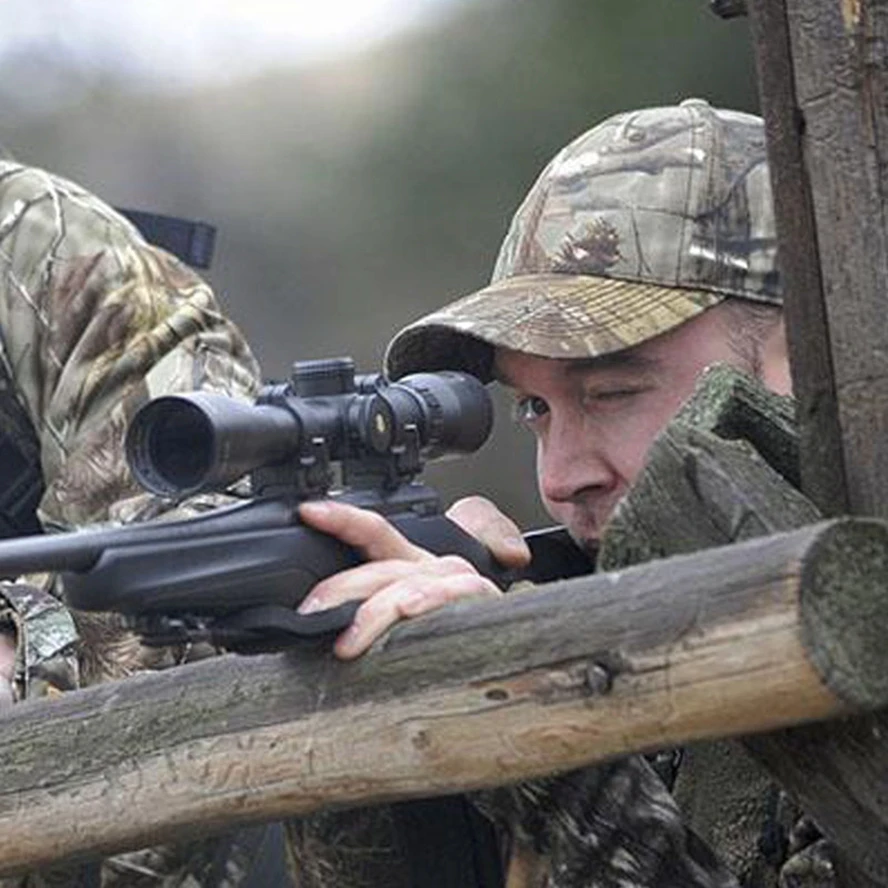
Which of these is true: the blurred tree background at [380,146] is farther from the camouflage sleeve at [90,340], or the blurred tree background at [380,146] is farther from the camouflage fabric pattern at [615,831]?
the camouflage fabric pattern at [615,831]

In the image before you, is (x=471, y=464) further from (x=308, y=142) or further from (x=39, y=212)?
(x=39, y=212)

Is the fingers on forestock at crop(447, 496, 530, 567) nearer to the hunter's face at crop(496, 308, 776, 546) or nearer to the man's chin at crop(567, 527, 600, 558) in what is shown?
the man's chin at crop(567, 527, 600, 558)

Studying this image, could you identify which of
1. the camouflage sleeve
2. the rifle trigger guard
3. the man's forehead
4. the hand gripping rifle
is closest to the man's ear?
the man's forehead

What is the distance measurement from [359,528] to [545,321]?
1099 mm

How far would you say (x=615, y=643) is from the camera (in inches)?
127

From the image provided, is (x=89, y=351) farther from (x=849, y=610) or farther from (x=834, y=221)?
(x=849, y=610)

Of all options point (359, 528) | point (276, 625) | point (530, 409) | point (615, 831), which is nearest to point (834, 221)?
point (359, 528)

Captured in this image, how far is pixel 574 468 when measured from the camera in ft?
15.2

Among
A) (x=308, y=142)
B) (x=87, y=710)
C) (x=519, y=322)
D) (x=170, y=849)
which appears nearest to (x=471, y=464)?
→ (x=308, y=142)

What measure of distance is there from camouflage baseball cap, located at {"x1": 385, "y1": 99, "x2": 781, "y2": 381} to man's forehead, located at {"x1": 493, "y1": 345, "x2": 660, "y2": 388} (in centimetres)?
5

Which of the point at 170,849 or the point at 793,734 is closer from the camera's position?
the point at 793,734

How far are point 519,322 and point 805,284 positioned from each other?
1175 millimetres

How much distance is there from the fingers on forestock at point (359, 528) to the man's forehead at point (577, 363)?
1061 mm

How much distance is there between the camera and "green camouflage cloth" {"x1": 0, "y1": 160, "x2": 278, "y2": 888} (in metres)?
5.86
